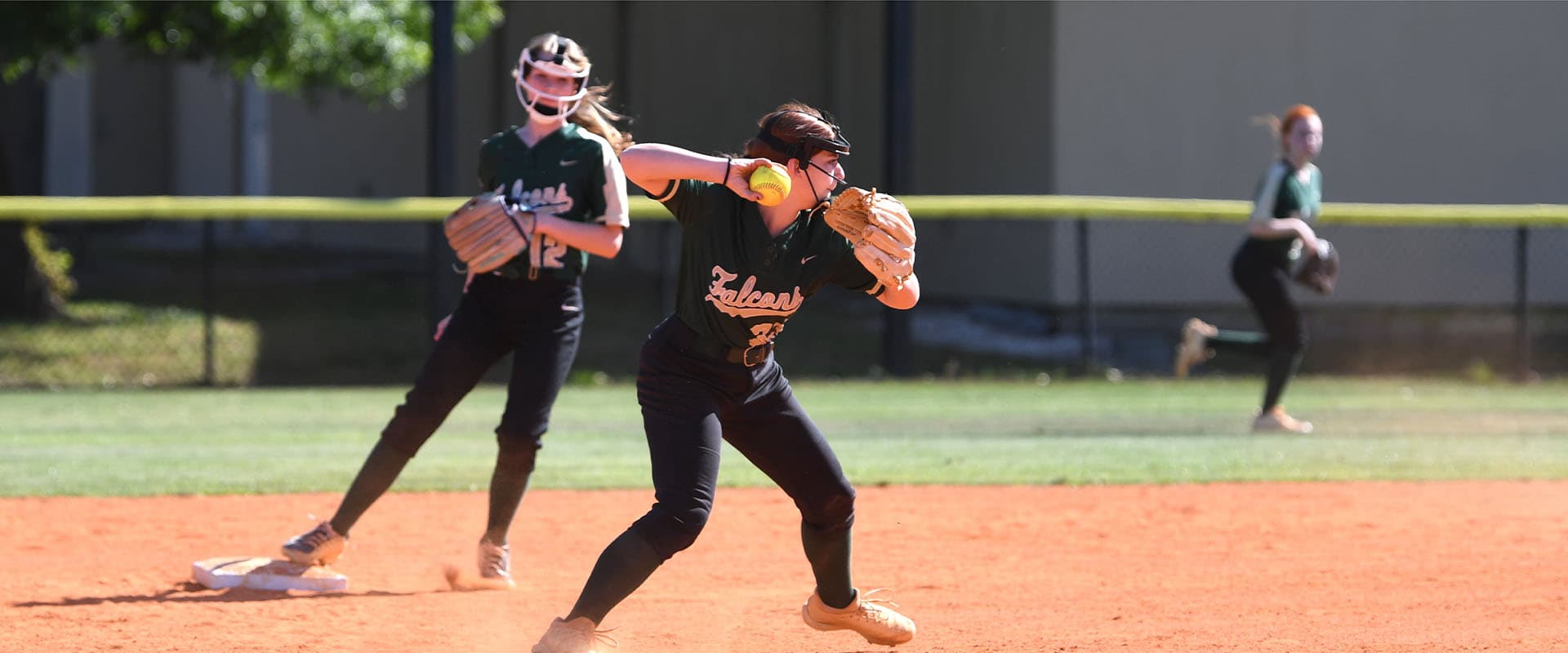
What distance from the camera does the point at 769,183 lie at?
4.36 metres

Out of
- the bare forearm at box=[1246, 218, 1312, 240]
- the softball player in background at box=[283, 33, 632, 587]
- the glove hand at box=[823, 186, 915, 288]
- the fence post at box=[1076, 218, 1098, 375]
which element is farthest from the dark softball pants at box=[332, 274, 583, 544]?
the fence post at box=[1076, 218, 1098, 375]

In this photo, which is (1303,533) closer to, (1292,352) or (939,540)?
(939,540)

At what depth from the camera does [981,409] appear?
12.7 metres

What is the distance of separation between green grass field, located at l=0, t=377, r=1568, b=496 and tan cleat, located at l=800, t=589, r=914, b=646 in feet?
12.4

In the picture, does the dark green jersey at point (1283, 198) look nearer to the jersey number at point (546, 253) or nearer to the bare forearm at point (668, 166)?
the jersey number at point (546, 253)

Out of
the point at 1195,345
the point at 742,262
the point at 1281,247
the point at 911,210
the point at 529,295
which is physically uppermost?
the point at 742,262

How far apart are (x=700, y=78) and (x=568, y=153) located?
17180 mm

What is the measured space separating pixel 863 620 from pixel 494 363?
1706mm

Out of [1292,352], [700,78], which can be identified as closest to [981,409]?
[1292,352]

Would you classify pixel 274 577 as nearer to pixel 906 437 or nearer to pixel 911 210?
pixel 906 437

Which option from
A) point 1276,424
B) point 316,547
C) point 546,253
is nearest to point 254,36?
point 1276,424

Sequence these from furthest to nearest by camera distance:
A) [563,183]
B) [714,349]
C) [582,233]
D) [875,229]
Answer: [563,183] → [582,233] → [714,349] → [875,229]

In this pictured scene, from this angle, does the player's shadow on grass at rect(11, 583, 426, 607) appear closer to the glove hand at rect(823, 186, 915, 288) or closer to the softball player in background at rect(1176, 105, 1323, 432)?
the glove hand at rect(823, 186, 915, 288)

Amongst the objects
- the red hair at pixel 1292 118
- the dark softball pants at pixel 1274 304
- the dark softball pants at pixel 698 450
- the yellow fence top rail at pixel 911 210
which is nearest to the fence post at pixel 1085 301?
the yellow fence top rail at pixel 911 210
